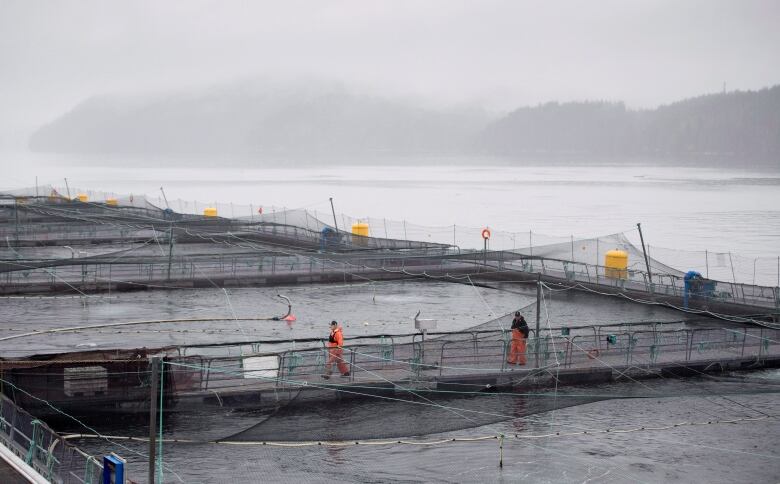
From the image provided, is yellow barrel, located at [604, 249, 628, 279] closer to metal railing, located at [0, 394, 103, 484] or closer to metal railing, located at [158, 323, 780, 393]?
metal railing, located at [158, 323, 780, 393]

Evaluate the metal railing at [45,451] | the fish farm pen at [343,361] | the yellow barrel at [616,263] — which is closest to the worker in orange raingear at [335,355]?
the fish farm pen at [343,361]

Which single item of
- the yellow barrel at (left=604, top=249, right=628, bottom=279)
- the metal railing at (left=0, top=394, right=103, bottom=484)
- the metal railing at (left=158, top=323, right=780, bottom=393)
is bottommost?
the metal railing at (left=0, top=394, right=103, bottom=484)

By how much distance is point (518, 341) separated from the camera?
89.7 feet

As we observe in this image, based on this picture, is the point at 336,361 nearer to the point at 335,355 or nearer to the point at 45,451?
the point at 335,355

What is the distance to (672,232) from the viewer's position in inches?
3492

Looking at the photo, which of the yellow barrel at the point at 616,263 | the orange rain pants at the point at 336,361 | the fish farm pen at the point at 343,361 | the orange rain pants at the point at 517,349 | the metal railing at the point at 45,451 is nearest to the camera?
the metal railing at the point at 45,451

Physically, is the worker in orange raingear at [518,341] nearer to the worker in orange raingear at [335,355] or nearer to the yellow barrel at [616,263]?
the worker in orange raingear at [335,355]

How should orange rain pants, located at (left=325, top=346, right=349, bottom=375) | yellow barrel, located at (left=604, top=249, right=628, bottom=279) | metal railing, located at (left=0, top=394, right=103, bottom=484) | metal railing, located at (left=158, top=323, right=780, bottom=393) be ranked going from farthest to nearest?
yellow barrel, located at (left=604, top=249, right=628, bottom=279), orange rain pants, located at (left=325, top=346, right=349, bottom=375), metal railing, located at (left=158, top=323, right=780, bottom=393), metal railing, located at (left=0, top=394, right=103, bottom=484)

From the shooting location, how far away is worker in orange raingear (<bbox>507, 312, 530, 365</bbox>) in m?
27.0

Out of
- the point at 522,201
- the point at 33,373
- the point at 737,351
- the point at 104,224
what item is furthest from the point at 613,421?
the point at 522,201

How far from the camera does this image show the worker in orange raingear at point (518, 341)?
88.5 ft

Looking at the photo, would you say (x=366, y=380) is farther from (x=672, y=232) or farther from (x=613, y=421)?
(x=672, y=232)

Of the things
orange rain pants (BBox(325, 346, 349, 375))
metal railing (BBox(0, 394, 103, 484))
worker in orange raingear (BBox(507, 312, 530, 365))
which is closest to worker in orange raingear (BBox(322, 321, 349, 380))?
orange rain pants (BBox(325, 346, 349, 375))

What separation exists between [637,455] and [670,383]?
221 inches
